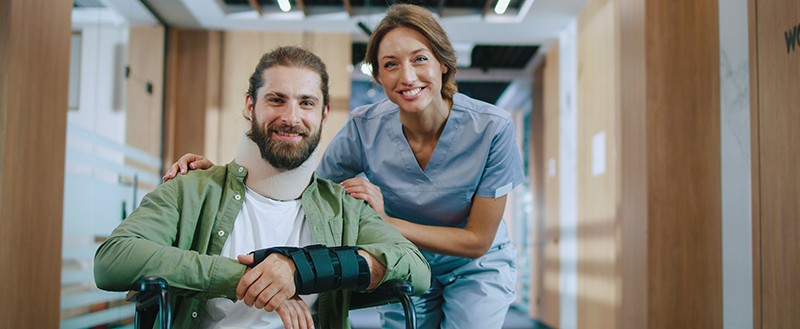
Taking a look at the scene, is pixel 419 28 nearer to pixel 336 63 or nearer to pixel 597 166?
pixel 597 166

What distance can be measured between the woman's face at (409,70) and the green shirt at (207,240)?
0.31 meters

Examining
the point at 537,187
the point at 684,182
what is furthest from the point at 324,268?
the point at 537,187

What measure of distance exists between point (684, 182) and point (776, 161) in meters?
0.84

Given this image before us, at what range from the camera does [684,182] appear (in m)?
2.59

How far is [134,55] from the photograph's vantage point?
18.0 ft

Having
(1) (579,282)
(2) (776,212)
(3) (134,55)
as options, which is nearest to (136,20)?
(3) (134,55)

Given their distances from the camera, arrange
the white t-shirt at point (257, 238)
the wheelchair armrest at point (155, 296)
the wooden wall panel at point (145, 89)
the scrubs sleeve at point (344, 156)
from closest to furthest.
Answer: the wheelchair armrest at point (155, 296)
the white t-shirt at point (257, 238)
the scrubs sleeve at point (344, 156)
the wooden wall panel at point (145, 89)

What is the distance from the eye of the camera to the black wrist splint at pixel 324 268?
145cm

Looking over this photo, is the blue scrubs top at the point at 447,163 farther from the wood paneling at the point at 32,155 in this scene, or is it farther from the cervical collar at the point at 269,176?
the wood paneling at the point at 32,155

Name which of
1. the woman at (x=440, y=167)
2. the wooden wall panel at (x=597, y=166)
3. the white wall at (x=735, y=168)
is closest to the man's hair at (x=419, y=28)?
the woman at (x=440, y=167)

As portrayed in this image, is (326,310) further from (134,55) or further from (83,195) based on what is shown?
(134,55)

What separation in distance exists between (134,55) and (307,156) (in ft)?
13.6

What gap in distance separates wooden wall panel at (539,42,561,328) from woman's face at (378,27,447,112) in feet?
15.1

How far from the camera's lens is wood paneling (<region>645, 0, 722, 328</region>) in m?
2.58
